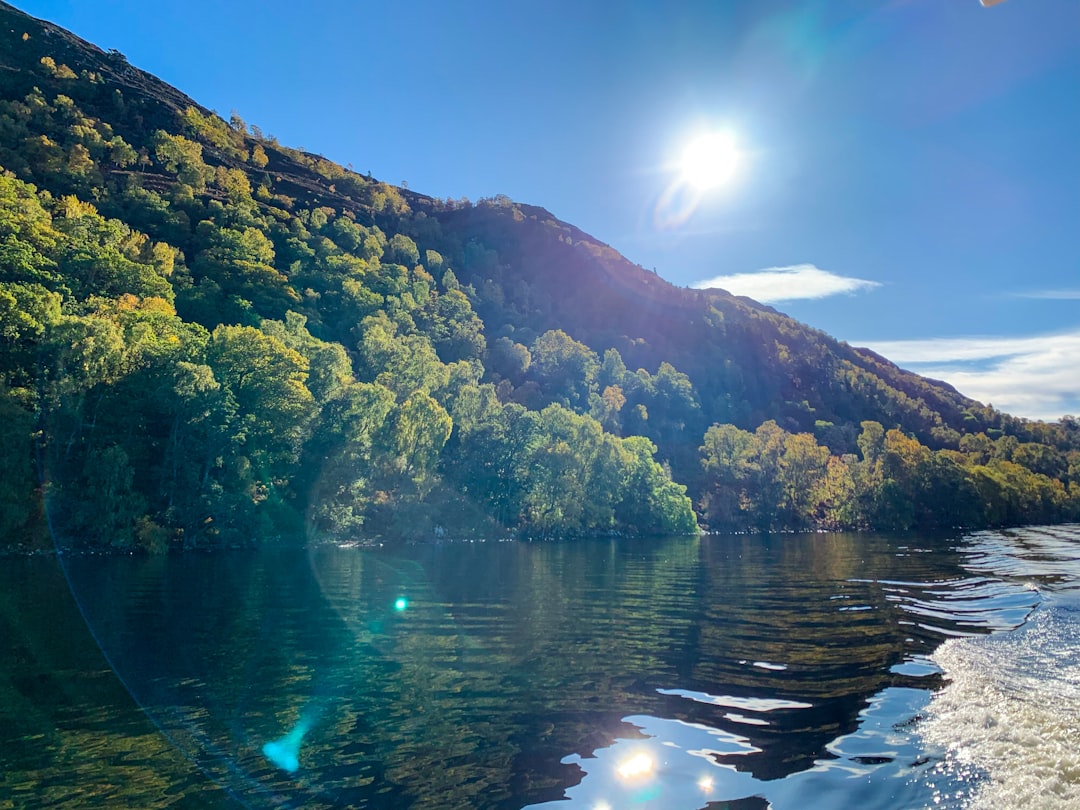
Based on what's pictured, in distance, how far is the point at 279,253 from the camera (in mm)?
151375

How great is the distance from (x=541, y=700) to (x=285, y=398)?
6078 centimetres

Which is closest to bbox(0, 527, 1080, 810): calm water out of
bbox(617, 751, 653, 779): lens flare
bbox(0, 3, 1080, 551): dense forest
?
bbox(617, 751, 653, 779): lens flare

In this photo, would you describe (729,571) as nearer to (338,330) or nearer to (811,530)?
(811,530)

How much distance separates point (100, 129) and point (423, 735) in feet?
581

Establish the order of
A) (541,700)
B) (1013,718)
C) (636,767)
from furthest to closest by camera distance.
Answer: (541,700) < (1013,718) < (636,767)

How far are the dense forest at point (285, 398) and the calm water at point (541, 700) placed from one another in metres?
32.4

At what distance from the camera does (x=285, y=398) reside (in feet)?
225

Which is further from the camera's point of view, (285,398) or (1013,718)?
(285,398)

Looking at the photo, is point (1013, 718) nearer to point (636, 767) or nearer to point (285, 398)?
point (636, 767)

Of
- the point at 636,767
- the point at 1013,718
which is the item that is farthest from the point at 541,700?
the point at 1013,718

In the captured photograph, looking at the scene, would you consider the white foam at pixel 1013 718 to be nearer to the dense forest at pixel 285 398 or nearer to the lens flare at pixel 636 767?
the lens flare at pixel 636 767

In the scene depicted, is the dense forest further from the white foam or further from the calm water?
the white foam

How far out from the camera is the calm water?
30.7ft

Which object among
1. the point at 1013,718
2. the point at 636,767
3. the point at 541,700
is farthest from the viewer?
the point at 541,700
